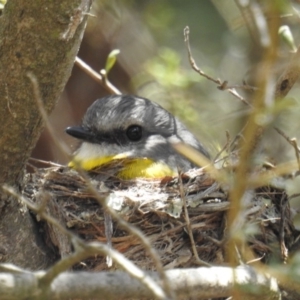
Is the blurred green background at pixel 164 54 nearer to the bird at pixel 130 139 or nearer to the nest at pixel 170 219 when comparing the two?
the bird at pixel 130 139

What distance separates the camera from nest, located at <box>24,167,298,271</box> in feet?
15.7

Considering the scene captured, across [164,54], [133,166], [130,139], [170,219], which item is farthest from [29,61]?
[164,54]

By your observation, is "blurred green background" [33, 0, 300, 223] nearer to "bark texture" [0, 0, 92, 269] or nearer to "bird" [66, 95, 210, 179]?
"bird" [66, 95, 210, 179]

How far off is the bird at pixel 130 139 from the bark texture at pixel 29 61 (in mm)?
1348

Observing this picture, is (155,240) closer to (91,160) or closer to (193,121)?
(91,160)

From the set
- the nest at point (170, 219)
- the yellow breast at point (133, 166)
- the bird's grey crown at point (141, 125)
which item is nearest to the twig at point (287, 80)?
the nest at point (170, 219)

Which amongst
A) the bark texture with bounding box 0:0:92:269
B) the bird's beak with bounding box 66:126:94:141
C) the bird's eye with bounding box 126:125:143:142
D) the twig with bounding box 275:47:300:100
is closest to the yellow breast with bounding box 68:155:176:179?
the bird's beak with bounding box 66:126:94:141

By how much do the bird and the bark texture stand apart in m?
1.35

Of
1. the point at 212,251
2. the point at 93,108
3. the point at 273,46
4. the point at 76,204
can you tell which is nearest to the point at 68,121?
the point at 93,108

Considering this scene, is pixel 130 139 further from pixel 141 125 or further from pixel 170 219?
pixel 170 219

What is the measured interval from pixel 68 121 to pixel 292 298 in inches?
156

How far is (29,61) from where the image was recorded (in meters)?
4.09

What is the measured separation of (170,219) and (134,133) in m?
1.23

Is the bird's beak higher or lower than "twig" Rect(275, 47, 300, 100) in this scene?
lower
